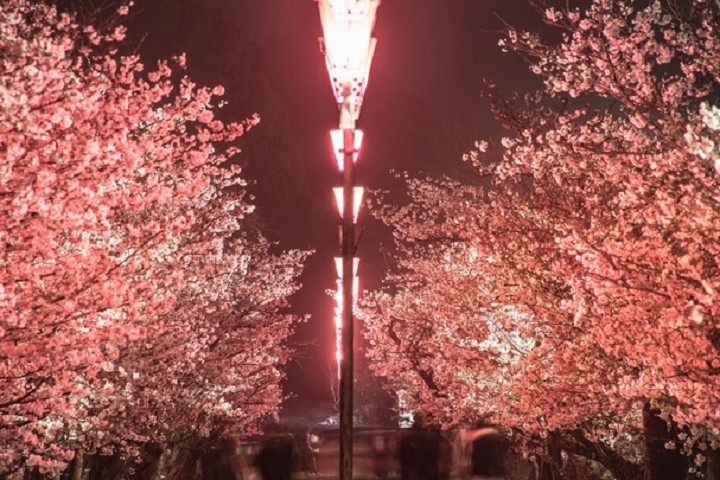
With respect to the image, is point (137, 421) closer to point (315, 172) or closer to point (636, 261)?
point (636, 261)

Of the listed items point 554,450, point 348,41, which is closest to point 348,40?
point 348,41

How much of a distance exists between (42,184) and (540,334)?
8.77 metres

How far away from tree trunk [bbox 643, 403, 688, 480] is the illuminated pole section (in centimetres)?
789

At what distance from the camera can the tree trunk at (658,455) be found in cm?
Result: 1378

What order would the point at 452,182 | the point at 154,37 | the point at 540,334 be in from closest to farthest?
the point at 540,334 → the point at 452,182 → the point at 154,37

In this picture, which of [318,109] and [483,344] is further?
[318,109]

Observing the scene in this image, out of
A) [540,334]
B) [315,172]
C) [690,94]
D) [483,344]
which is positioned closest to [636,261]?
[690,94]

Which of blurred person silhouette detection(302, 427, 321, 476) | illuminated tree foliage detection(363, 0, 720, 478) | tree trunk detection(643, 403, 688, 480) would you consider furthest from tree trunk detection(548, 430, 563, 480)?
blurred person silhouette detection(302, 427, 321, 476)

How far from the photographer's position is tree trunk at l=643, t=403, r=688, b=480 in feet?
45.2

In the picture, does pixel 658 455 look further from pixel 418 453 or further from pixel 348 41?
pixel 418 453

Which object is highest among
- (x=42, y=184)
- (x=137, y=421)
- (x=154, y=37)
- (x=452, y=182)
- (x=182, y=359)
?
(x=154, y=37)

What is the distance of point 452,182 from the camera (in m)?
28.2

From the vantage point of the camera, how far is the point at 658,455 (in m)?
13.9

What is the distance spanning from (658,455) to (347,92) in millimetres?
9511
